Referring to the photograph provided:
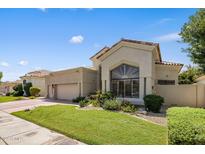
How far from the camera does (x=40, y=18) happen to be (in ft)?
37.5

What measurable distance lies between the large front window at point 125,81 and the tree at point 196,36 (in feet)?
17.2

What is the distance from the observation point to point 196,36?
1292 cm

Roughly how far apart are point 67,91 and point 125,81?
10202 millimetres

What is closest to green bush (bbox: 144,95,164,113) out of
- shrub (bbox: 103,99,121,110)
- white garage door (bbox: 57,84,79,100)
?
shrub (bbox: 103,99,121,110)

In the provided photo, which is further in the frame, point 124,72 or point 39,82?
point 39,82

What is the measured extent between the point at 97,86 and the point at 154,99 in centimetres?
1086

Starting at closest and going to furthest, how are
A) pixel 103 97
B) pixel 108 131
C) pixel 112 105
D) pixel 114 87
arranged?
pixel 108 131 < pixel 112 105 < pixel 103 97 < pixel 114 87

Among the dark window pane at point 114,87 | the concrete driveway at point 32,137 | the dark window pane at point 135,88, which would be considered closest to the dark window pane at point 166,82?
the dark window pane at point 135,88

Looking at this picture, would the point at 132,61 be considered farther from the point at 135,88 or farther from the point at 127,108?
the point at 127,108

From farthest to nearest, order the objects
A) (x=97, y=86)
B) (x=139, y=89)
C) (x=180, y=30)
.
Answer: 1. (x=97, y=86)
2. (x=139, y=89)
3. (x=180, y=30)

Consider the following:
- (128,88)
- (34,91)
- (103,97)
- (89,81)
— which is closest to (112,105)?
(103,97)
